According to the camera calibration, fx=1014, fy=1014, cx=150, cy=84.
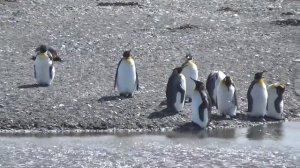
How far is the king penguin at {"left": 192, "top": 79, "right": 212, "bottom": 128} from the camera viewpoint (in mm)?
15562

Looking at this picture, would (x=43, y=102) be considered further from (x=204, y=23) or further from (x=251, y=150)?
(x=204, y=23)

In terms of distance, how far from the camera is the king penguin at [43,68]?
17.7 metres

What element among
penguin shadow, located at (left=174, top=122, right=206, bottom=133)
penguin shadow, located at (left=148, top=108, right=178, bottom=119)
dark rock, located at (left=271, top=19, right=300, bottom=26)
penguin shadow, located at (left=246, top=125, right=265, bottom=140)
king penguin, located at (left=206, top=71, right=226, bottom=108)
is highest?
dark rock, located at (left=271, top=19, right=300, bottom=26)

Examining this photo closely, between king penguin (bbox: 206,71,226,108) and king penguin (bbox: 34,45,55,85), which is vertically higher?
king penguin (bbox: 34,45,55,85)

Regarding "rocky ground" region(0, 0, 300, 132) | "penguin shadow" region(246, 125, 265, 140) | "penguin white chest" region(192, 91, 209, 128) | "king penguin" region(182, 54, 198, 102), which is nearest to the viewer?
"penguin shadow" region(246, 125, 265, 140)

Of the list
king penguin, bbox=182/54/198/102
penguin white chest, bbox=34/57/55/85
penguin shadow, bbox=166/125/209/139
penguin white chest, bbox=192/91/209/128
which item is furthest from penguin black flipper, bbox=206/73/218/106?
penguin white chest, bbox=34/57/55/85

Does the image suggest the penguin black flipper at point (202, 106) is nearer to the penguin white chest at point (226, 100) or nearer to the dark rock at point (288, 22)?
the penguin white chest at point (226, 100)

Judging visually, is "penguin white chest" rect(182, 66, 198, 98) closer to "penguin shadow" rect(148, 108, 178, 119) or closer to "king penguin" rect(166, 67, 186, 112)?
"king penguin" rect(166, 67, 186, 112)

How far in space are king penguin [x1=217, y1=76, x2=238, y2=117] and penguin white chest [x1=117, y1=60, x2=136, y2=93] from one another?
1534 mm

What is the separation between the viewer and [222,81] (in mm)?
16562

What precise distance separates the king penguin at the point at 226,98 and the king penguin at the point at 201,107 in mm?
459

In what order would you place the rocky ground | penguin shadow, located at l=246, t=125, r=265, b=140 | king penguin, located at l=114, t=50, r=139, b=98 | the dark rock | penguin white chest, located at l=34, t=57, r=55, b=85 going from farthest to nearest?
the dark rock < penguin white chest, located at l=34, t=57, r=55, b=85 < king penguin, located at l=114, t=50, r=139, b=98 < the rocky ground < penguin shadow, located at l=246, t=125, r=265, b=140

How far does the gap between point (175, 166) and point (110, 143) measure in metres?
1.55

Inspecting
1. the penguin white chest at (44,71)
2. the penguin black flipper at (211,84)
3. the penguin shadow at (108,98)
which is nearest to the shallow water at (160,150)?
the penguin shadow at (108,98)
